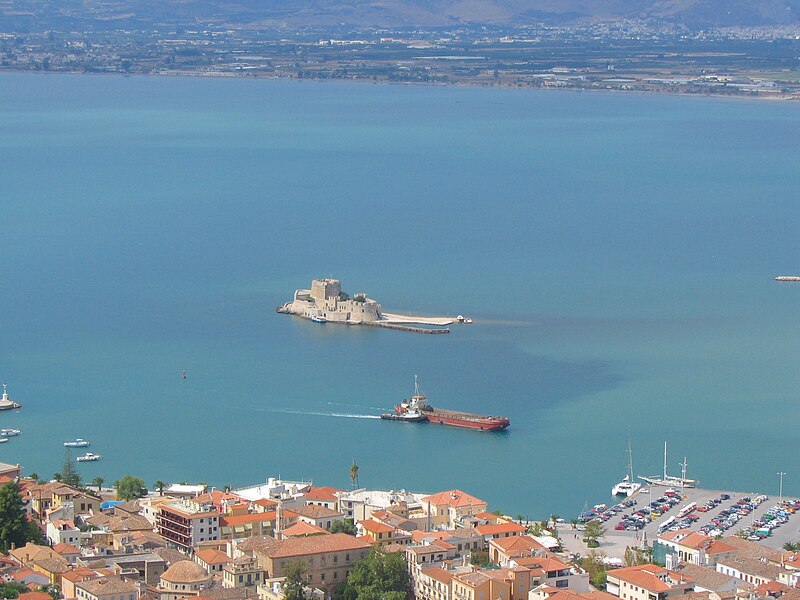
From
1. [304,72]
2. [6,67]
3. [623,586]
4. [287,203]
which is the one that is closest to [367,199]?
[287,203]

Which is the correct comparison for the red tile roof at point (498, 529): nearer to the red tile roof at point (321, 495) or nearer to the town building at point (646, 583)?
the town building at point (646, 583)

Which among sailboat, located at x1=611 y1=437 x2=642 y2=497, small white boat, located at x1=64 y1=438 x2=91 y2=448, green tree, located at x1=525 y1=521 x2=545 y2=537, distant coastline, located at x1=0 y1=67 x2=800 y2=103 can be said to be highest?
green tree, located at x1=525 y1=521 x2=545 y2=537

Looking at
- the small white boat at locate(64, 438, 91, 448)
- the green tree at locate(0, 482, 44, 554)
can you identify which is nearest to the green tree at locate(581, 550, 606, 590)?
the green tree at locate(0, 482, 44, 554)

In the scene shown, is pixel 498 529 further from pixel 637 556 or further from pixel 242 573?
pixel 242 573

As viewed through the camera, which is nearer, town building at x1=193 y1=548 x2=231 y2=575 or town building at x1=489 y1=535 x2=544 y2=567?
town building at x1=193 y1=548 x2=231 y2=575

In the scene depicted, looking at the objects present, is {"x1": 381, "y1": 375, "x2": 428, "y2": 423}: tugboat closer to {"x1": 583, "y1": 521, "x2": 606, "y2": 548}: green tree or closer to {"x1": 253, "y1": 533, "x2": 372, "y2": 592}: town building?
{"x1": 583, "y1": 521, "x2": 606, "y2": 548}: green tree

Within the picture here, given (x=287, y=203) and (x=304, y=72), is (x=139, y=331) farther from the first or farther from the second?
(x=304, y=72)
